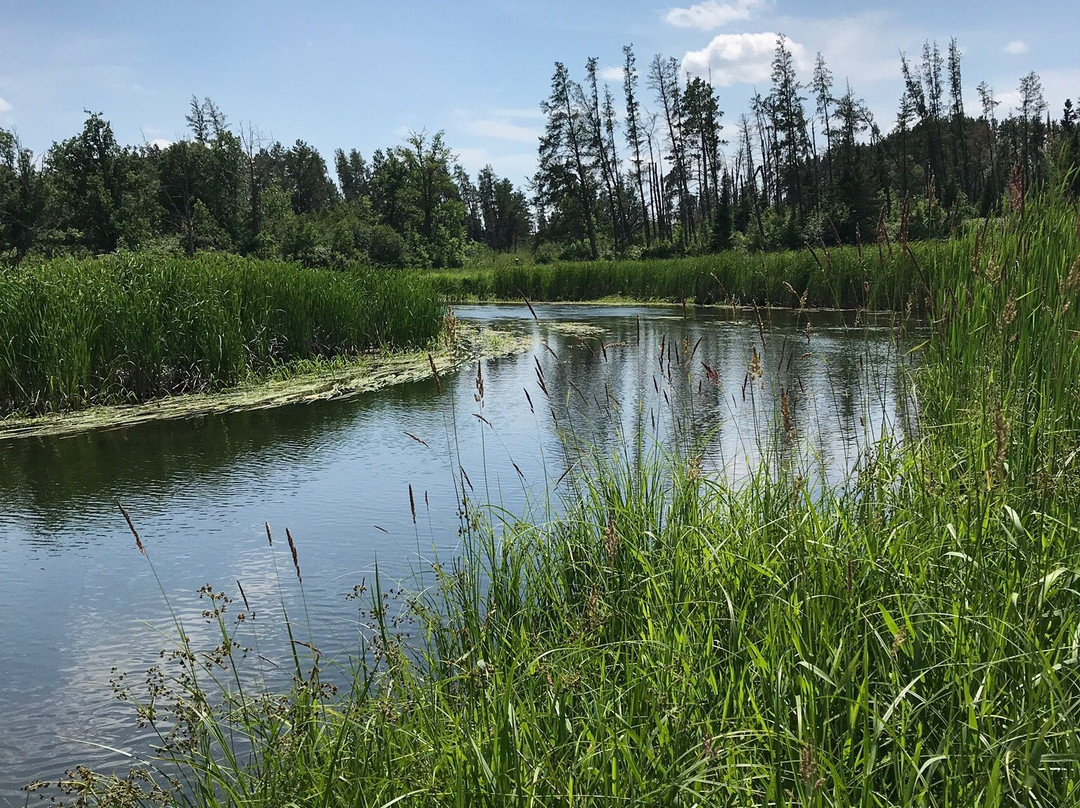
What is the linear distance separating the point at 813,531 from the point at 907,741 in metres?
0.91

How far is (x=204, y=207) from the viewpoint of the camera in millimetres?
42062

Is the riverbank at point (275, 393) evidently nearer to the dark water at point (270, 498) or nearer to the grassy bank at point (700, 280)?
the dark water at point (270, 498)

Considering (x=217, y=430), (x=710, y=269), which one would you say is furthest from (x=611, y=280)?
(x=217, y=430)

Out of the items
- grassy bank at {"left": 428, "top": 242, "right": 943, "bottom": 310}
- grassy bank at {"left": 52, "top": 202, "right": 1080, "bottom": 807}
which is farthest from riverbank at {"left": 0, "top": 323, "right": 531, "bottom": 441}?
grassy bank at {"left": 52, "top": 202, "right": 1080, "bottom": 807}

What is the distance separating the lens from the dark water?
3.62 meters

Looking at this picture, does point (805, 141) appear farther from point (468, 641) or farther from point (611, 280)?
point (468, 641)

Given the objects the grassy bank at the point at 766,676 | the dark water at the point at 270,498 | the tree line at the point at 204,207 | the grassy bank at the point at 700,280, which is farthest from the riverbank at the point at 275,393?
the tree line at the point at 204,207

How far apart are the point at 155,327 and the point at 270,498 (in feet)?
14.4

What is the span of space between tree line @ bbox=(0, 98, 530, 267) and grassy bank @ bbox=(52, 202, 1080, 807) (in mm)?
33183

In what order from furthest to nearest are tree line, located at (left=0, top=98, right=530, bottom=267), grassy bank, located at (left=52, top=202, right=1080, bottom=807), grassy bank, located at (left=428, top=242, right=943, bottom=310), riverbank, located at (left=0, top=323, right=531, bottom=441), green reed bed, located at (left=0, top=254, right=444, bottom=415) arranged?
tree line, located at (left=0, top=98, right=530, bottom=267) → grassy bank, located at (left=428, top=242, right=943, bottom=310) → green reed bed, located at (left=0, top=254, right=444, bottom=415) → riverbank, located at (left=0, top=323, right=531, bottom=441) → grassy bank, located at (left=52, top=202, right=1080, bottom=807)

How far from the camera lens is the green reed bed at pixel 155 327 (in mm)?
8766

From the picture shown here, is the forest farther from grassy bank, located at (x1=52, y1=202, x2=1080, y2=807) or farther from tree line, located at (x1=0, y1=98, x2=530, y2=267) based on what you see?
grassy bank, located at (x1=52, y1=202, x2=1080, y2=807)

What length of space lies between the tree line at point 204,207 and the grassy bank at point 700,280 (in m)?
9.10

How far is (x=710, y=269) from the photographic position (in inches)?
843
